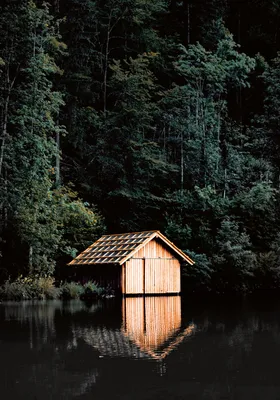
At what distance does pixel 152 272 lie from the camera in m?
44.1

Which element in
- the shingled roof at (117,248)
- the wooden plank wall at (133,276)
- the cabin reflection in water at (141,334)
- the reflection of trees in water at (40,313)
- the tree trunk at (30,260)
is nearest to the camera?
the cabin reflection in water at (141,334)

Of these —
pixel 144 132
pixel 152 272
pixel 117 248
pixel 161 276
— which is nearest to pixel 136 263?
pixel 152 272

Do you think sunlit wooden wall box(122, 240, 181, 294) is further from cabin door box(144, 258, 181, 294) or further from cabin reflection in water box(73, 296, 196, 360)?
cabin reflection in water box(73, 296, 196, 360)

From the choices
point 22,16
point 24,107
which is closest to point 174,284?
point 24,107

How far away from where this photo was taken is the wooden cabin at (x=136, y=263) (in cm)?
4316

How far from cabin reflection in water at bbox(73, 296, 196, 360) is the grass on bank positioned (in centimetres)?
1039

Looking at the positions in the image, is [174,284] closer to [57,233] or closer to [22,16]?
[57,233]

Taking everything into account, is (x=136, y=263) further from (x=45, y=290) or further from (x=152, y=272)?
(x=45, y=290)

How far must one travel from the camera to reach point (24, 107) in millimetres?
45688

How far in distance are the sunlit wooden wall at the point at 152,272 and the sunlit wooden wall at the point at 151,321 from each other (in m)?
3.47

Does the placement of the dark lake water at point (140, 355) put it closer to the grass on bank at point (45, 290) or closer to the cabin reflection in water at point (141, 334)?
the cabin reflection in water at point (141, 334)

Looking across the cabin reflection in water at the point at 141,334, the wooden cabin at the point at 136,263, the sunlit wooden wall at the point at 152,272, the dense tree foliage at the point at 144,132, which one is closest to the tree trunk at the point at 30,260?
the dense tree foliage at the point at 144,132

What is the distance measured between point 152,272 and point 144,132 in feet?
67.4

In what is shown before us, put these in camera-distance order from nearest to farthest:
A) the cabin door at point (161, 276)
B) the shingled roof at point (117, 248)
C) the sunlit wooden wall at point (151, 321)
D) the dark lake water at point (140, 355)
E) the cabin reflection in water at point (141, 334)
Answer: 1. the dark lake water at point (140, 355)
2. the cabin reflection in water at point (141, 334)
3. the sunlit wooden wall at point (151, 321)
4. the shingled roof at point (117, 248)
5. the cabin door at point (161, 276)
